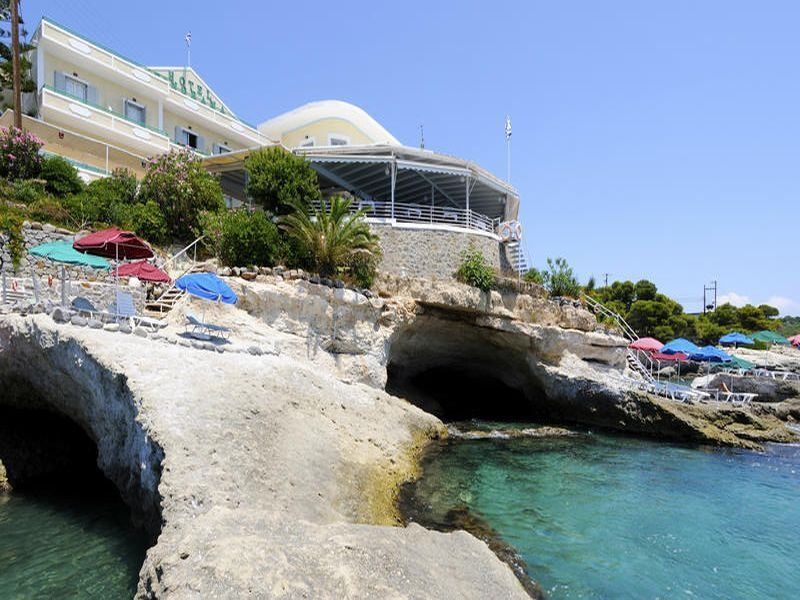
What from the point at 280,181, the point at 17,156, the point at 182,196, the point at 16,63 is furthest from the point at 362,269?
the point at 16,63

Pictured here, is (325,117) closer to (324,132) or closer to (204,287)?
(324,132)

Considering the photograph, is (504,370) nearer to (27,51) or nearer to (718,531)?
(718,531)

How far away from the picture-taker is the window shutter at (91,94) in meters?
29.4

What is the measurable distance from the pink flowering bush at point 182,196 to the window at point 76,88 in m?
10.8

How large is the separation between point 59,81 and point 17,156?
8.27 m

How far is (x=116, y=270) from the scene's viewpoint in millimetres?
15555

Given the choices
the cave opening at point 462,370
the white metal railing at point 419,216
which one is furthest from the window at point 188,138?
the cave opening at point 462,370

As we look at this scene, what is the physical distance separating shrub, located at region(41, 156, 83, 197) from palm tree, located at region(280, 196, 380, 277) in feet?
39.0

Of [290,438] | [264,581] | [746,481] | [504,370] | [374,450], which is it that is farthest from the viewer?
[504,370]

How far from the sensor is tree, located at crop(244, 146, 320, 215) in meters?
21.1

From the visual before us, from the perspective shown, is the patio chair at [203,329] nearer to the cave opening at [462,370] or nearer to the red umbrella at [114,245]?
the red umbrella at [114,245]

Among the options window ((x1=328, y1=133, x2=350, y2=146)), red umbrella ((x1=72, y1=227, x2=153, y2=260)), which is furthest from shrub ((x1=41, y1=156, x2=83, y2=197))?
window ((x1=328, y1=133, x2=350, y2=146))

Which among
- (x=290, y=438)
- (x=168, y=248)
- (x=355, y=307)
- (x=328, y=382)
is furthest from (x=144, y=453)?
(x=168, y=248)

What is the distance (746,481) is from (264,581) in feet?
50.7
